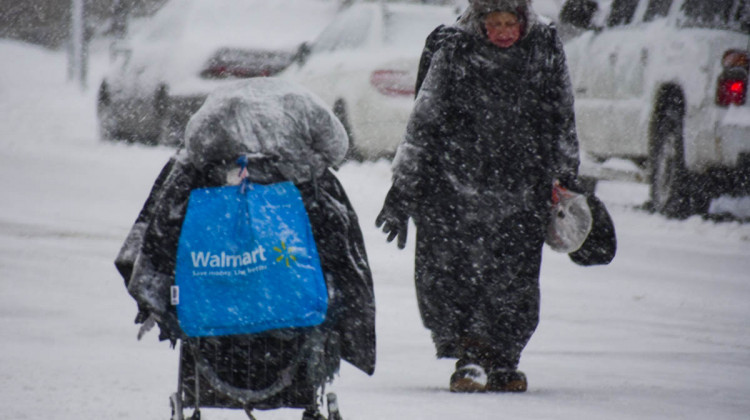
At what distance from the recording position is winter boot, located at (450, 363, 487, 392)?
5.57 m

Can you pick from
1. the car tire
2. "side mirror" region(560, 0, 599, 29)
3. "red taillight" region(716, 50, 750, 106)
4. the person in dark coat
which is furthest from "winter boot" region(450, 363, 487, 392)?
the car tire

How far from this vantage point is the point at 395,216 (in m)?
5.50

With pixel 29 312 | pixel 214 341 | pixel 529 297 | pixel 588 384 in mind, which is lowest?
pixel 29 312

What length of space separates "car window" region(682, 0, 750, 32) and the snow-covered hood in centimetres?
751

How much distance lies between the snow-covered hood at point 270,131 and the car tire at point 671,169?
745 centimetres

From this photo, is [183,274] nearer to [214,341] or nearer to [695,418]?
[214,341]

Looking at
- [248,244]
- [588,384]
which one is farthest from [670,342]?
[248,244]

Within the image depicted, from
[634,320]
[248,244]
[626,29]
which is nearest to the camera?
[248,244]

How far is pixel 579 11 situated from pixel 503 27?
4.96 m

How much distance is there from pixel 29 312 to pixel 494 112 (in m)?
2.76

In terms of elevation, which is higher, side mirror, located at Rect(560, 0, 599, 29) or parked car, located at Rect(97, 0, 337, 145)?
side mirror, located at Rect(560, 0, 599, 29)

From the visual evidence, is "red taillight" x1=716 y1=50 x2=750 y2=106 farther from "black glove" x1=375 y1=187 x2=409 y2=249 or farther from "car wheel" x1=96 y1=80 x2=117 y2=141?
"car wheel" x1=96 y1=80 x2=117 y2=141

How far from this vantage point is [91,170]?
14.7 metres

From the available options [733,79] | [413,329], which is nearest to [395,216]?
[413,329]
